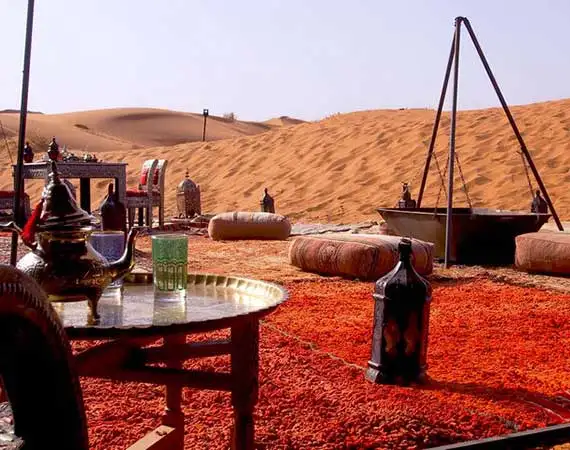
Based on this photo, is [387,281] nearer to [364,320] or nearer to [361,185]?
[364,320]

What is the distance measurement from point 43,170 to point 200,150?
13.6 metres

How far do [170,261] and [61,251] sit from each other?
1.23ft

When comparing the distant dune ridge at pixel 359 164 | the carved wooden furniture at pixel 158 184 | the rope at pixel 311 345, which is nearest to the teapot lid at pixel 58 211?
the rope at pixel 311 345

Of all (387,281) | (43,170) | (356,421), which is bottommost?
(356,421)

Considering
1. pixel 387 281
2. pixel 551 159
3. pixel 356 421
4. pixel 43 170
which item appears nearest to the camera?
pixel 356 421

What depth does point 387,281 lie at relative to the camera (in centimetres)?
322

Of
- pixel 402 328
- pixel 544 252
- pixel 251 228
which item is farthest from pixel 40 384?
pixel 251 228

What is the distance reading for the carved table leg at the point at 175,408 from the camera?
94.4 inches

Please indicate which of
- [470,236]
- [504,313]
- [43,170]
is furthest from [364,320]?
[43,170]

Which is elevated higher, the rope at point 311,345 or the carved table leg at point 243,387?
the carved table leg at point 243,387

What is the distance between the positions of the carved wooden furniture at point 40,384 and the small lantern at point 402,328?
2458 millimetres

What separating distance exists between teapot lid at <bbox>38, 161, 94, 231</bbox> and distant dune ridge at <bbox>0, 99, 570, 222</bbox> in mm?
10361

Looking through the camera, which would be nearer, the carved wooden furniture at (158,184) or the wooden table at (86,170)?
the wooden table at (86,170)

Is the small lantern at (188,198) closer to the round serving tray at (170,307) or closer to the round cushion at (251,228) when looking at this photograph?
the round cushion at (251,228)
